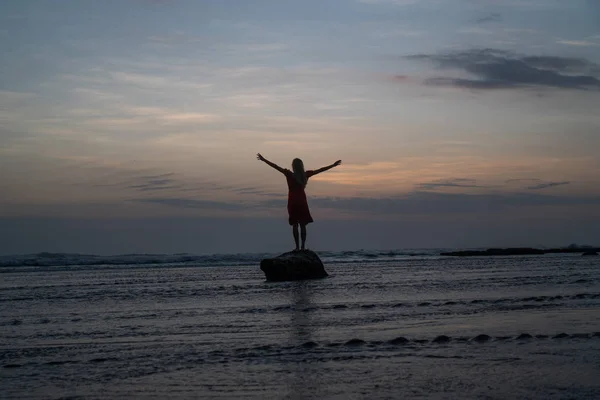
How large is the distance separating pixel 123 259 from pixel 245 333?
4294 centimetres

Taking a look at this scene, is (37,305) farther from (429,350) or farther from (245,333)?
(429,350)

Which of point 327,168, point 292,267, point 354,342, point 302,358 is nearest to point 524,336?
point 354,342

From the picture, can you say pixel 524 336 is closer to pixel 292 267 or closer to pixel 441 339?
pixel 441 339

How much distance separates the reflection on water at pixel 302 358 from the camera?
4863 millimetres

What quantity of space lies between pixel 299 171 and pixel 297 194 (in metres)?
0.68

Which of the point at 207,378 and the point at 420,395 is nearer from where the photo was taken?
the point at 420,395

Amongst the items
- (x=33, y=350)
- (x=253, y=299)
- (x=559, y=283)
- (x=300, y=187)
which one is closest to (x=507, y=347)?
(x=33, y=350)

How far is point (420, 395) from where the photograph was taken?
15.3ft

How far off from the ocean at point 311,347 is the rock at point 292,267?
5.43 meters

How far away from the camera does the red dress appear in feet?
64.2

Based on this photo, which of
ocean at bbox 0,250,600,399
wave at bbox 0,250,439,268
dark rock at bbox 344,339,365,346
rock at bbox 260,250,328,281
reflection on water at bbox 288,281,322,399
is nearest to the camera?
reflection on water at bbox 288,281,322,399

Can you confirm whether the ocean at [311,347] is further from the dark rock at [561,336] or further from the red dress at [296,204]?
the red dress at [296,204]

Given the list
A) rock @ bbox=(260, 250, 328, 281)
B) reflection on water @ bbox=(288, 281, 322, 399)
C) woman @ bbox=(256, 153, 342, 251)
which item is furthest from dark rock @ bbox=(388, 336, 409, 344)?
woman @ bbox=(256, 153, 342, 251)

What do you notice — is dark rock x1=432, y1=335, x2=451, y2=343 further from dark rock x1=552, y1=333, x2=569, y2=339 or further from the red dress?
the red dress
